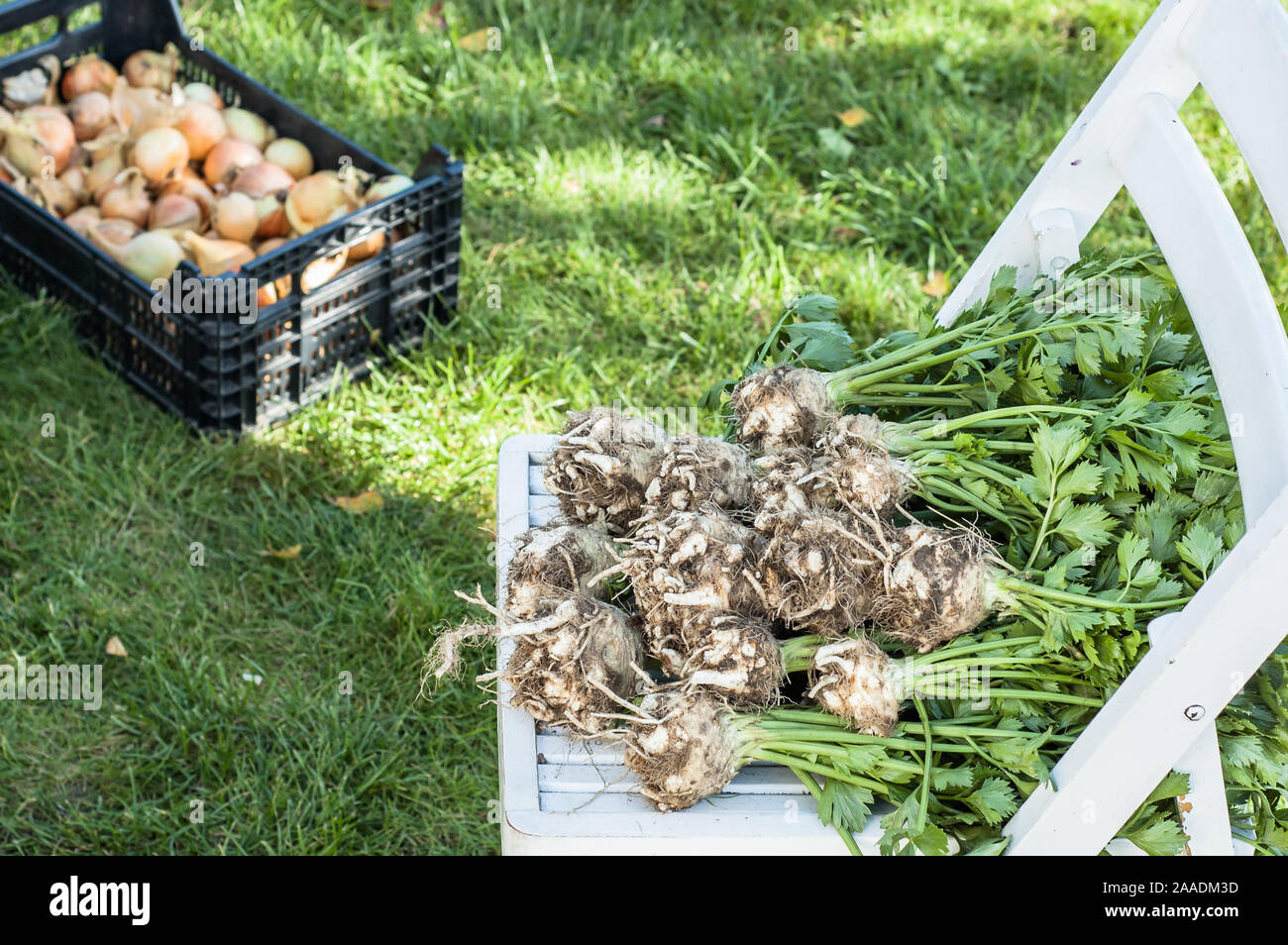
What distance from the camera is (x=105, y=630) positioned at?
9.83 ft

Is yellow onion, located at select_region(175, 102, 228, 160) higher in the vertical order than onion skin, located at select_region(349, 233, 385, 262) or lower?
higher

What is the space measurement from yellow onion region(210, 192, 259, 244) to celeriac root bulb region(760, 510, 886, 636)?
230 cm

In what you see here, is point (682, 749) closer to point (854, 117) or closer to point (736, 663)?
point (736, 663)

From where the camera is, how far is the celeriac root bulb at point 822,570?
1.86 meters

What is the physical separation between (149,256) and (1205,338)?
8.81ft

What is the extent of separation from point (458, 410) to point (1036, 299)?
184cm

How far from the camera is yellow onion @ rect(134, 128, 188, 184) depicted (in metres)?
3.78

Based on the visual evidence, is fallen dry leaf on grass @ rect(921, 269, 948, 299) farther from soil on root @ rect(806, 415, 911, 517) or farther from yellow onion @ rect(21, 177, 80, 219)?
yellow onion @ rect(21, 177, 80, 219)

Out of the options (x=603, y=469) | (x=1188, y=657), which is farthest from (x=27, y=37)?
(x=1188, y=657)

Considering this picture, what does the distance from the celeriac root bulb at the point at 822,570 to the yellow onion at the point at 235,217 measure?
2304 millimetres

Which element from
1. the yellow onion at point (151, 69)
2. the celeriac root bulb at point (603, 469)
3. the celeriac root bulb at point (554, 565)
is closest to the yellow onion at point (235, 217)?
the yellow onion at point (151, 69)

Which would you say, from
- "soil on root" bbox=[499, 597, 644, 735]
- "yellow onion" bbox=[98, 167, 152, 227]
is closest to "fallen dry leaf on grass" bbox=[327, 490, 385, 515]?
"yellow onion" bbox=[98, 167, 152, 227]

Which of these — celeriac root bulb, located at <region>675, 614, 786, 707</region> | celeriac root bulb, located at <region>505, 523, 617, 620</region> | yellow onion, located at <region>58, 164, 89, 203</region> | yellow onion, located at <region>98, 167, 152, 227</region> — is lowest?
celeriac root bulb, located at <region>675, 614, 786, 707</region>
